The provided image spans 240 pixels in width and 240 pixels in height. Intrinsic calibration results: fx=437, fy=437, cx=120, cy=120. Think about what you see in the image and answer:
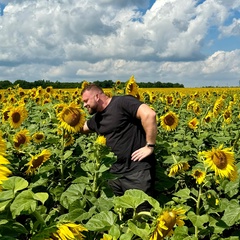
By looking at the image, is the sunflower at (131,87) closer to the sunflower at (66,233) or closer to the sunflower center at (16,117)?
the sunflower center at (16,117)

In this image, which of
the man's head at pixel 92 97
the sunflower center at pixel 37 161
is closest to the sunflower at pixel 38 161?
the sunflower center at pixel 37 161

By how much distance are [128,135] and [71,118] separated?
22.6 inches

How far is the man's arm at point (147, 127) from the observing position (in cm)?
404

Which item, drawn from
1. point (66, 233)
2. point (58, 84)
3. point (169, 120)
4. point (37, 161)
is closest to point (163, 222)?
point (66, 233)

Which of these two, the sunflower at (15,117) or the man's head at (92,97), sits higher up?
the man's head at (92,97)

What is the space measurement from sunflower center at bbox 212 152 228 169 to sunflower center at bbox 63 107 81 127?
1.43 m

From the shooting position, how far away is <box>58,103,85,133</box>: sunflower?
410 cm

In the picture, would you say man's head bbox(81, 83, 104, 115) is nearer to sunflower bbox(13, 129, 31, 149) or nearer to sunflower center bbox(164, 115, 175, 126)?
sunflower bbox(13, 129, 31, 149)

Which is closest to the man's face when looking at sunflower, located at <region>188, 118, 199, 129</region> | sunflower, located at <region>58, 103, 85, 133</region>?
sunflower, located at <region>58, 103, 85, 133</region>

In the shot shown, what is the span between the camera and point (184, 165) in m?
4.15

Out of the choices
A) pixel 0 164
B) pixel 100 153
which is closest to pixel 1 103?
pixel 100 153

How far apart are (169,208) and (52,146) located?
2.93m

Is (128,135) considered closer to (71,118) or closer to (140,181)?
(140,181)

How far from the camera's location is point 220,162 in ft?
11.1
